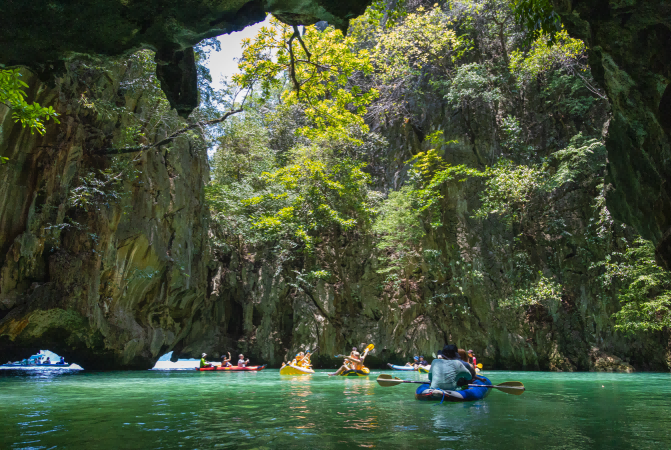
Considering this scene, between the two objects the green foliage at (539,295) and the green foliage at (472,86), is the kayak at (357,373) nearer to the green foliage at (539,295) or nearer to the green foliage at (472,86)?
the green foliage at (539,295)

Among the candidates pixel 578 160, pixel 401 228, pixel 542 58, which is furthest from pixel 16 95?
pixel 542 58

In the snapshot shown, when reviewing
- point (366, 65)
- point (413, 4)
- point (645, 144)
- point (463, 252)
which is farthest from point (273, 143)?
point (645, 144)

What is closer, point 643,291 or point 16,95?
point 16,95

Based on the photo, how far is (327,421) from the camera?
5.10 metres

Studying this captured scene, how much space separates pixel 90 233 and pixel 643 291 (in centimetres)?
1702

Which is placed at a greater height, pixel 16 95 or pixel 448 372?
pixel 16 95

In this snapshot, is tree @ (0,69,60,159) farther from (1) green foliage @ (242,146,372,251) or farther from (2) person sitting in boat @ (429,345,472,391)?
(1) green foliage @ (242,146,372,251)

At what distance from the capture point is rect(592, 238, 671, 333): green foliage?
13219 millimetres

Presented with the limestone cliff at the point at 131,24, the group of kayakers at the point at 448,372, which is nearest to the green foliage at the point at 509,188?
the group of kayakers at the point at 448,372

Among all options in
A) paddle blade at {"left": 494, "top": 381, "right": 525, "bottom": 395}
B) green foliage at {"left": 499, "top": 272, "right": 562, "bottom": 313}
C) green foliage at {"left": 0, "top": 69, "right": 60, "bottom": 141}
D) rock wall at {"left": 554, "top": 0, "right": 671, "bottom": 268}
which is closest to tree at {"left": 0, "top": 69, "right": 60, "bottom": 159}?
green foliage at {"left": 0, "top": 69, "right": 60, "bottom": 141}

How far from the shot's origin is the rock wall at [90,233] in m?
11.1

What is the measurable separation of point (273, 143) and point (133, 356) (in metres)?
14.0

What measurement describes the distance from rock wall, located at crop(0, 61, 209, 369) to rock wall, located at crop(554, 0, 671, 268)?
10411mm

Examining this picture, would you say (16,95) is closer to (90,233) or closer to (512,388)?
(512,388)
